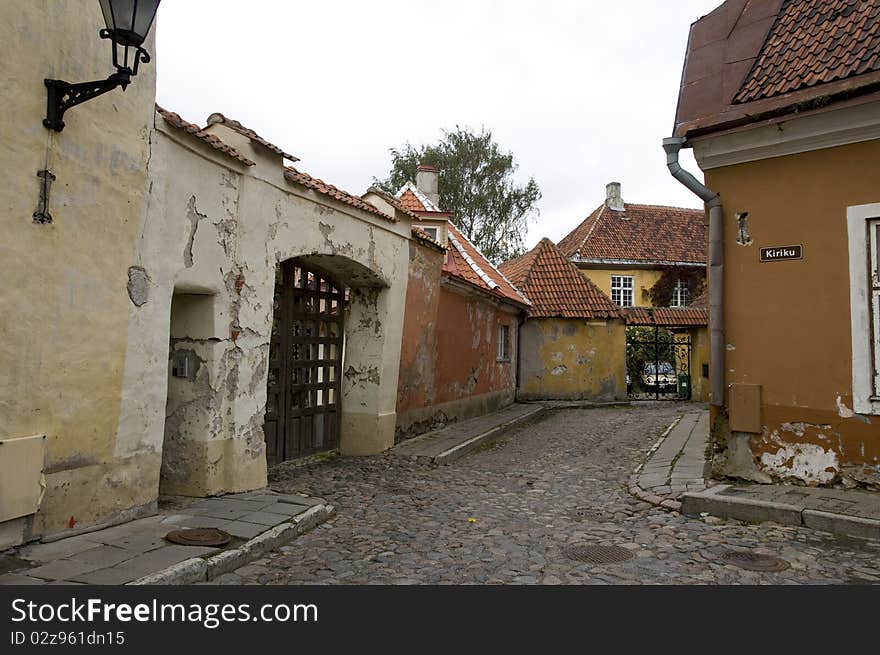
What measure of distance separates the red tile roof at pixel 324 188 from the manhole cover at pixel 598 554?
16.2 feet

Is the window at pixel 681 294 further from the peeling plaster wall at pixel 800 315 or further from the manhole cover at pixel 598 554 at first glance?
the manhole cover at pixel 598 554

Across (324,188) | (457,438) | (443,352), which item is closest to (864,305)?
(324,188)

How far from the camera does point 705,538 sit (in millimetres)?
5520

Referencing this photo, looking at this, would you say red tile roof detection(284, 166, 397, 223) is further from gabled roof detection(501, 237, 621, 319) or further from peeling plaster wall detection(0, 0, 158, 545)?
gabled roof detection(501, 237, 621, 319)

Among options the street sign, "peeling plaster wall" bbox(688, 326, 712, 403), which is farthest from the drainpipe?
"peeling plaster wall" bbox(688, 326, 712, 403)

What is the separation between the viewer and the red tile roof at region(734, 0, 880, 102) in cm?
662

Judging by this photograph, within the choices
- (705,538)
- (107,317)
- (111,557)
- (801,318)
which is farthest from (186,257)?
(801,318)

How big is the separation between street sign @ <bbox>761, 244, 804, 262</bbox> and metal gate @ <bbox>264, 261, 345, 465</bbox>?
551 cm

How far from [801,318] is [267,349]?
562cm

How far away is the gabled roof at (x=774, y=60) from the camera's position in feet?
21.4

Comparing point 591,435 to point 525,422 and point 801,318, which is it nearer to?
point 525,422

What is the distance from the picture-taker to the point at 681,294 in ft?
105

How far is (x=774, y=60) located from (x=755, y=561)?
5.65 meters

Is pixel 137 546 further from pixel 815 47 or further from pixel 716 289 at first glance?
pixel 815 47
